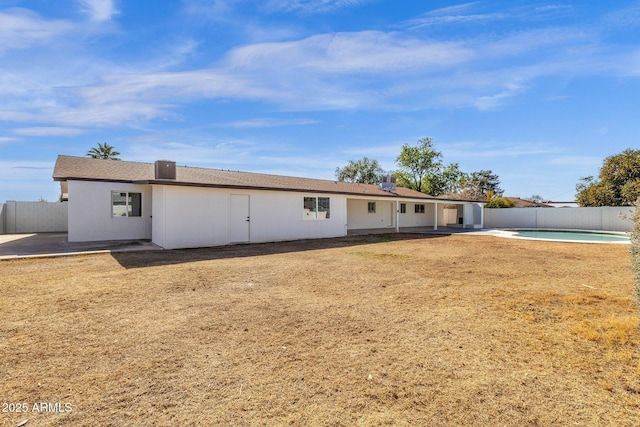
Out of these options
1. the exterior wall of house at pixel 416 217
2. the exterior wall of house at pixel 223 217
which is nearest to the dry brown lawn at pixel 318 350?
the exterior wall of house at pixel 223 217

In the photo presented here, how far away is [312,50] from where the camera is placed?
42.5 feet

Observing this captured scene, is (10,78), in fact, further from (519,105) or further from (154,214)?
(519,105)

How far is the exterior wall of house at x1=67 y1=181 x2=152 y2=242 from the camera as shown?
41.2 feet

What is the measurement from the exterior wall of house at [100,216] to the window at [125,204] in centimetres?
15

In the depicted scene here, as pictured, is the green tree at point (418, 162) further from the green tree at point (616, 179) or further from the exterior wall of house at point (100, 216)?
the exterior wall of house at point (100, 216)

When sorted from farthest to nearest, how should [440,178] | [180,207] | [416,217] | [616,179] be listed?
[440,178]
[416,217]
[616,179]
[180,207]

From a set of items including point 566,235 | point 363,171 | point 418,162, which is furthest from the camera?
point 363,171

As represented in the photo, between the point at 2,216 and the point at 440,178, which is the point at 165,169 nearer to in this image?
the point at 2,216

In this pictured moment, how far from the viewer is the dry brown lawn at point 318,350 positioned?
2383 millimetres

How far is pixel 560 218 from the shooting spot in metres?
23.5

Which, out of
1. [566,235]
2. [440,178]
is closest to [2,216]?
[566,235]

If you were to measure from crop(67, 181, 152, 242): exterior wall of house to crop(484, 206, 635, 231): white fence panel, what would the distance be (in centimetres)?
2592

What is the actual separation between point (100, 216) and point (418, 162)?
1261 inches

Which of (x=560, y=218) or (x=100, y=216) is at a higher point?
(x=100, y=216)
